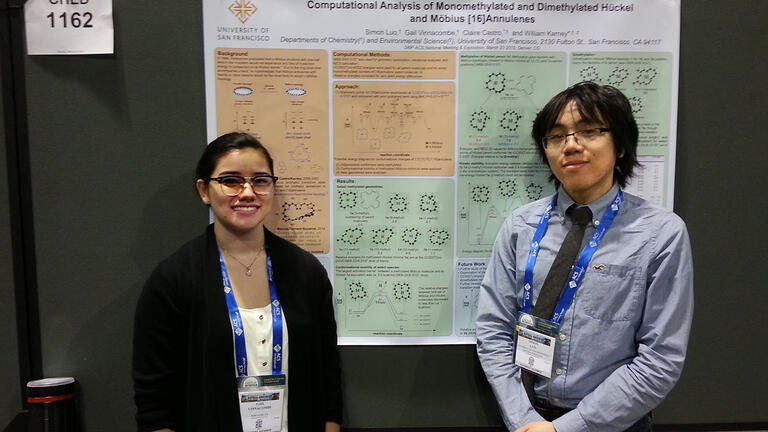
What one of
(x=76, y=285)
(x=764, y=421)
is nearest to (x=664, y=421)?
(x=764, y=421)

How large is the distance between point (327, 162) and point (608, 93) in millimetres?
954

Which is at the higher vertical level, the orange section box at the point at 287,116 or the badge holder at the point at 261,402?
the orange section box at the point at 287,116

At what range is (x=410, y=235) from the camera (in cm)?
168

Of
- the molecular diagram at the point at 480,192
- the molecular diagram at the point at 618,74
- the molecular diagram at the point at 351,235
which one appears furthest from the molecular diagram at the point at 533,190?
the molecular diagram at the point at 351,235

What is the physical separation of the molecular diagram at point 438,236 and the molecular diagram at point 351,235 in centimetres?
27

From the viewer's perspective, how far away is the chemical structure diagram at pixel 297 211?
5.44ft

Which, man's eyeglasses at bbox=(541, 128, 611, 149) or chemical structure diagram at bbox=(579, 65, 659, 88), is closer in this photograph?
man's eyeglasses at bbox=(541, 128, 611, 149)

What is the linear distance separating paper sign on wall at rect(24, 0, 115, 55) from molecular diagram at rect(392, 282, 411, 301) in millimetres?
1341

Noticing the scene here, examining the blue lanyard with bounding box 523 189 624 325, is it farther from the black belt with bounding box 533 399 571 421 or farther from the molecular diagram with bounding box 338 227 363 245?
the molecular diagram with bounding box 338 227 363 245

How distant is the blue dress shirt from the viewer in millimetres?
1229

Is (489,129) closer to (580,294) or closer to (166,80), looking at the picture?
(580,294)

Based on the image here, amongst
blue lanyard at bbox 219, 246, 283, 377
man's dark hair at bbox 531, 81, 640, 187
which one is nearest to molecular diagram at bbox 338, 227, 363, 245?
blue lanyard at bbox 219, 246, 283, 377

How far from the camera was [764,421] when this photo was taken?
1771 millimetres

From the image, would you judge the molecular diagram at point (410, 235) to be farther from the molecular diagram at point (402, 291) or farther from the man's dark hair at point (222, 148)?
the man's dark hair at point (222, 148)
